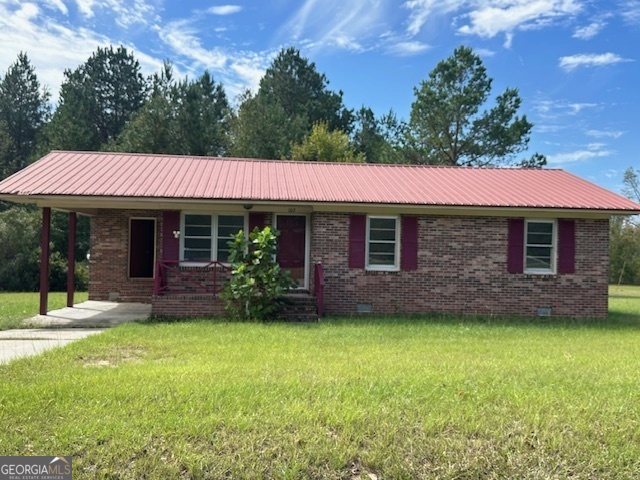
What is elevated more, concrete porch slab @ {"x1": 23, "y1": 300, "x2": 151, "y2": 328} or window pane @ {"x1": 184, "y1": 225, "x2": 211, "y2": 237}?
window pane @ {"x1": 184, "y1": 225, "x2": 211, "y2": 237}

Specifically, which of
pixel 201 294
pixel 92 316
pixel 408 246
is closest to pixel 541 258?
pixel 408 246

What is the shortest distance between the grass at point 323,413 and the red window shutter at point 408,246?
16.5 feet

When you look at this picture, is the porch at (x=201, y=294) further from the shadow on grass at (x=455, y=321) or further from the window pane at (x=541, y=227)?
the window pane at (x=541, y=227)

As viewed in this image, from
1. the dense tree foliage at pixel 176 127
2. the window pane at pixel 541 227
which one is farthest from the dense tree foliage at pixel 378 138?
the window pane at pixel 541 227

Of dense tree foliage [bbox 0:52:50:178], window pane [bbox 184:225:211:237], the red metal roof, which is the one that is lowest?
window pane [bbox 184:225:211:237]

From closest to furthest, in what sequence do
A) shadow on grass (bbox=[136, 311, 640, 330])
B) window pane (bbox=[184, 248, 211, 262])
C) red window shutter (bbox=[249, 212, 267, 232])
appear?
shadow on grass (bbox=[136, 311, 640, 330])
window pane (bbox=[184, 248, 211, 262])
red window shutter (bbox=[249, 212, 267, 232])

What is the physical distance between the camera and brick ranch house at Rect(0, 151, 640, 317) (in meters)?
11.7

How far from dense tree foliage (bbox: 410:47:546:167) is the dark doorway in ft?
65.5

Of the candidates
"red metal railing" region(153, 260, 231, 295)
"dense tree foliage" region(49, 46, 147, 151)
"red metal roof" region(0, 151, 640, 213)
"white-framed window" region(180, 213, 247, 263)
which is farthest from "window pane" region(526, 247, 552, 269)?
"dense tree foliage" region(49, 46, 147, 151)

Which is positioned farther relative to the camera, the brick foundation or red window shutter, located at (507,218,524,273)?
red window shutter, located at (507,218,524,273)

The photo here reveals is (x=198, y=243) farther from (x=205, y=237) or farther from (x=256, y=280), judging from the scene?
(x=256, y=280)

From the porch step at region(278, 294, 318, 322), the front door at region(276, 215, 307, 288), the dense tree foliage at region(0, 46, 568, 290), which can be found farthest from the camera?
the dense tree foliage at region(0, 46, 568, 290)

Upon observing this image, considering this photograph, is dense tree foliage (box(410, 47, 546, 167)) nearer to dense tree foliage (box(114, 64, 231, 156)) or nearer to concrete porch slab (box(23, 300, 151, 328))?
dense tree foliage (box(114, 64, 231, 156))

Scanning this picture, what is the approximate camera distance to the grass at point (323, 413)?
12.4 feet
